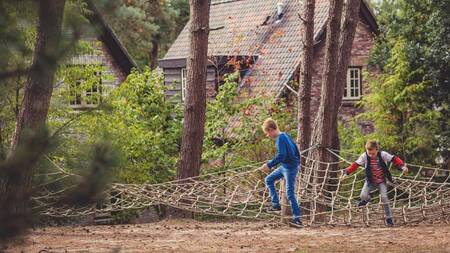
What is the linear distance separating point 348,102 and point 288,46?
2658 mm

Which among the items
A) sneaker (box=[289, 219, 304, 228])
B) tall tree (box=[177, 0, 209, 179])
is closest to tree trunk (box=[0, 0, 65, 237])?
sneaker (box=[289, 219, 304, 228])

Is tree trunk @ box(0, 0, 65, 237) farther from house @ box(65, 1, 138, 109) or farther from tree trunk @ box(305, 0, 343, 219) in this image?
tree trunk @ box(305, 0, 343, 219)

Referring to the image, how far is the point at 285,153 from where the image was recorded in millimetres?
11719

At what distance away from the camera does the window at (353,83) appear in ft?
97.6

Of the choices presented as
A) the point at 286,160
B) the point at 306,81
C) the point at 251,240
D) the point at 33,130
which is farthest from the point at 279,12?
the point at 33,130

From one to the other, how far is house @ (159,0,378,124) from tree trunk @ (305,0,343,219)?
11347 millimetres

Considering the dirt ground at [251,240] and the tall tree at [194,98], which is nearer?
the dirt ground at [251,240]

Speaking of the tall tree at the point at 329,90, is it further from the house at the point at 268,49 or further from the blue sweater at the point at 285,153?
the house at the point at 268,49

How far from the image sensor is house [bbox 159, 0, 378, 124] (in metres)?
27.4

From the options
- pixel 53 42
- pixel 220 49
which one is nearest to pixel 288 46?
pixel 220 49

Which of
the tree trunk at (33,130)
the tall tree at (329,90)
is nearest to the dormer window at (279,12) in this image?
the tall tree at (329,90)

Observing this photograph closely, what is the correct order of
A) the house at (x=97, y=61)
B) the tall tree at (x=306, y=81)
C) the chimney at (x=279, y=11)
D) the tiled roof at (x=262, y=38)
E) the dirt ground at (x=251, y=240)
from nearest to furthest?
the house at (x=97, y=61)
the dirt ground at (x=251, y=240)
the tall tree at (x=306, y=81)
the tiled roof at (x=262, y=38)
the chimney at (x=279, y=11)

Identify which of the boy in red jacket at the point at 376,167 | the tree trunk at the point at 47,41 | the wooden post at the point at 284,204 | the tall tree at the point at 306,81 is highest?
the tall tree at the point at 306,81

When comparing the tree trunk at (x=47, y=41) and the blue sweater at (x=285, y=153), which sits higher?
the tree trunk at (x=47, y=41)
